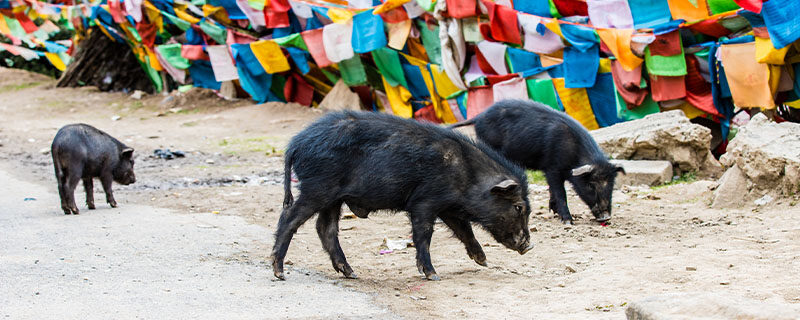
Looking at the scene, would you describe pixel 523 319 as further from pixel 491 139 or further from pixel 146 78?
pixel 146 78

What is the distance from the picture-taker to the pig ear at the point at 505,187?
596cm

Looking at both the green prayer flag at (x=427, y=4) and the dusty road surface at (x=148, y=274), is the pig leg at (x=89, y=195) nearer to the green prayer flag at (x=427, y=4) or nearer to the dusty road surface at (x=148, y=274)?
the dusty road surface at (x=148, y=274)

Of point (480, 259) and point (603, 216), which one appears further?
point (603, 216)

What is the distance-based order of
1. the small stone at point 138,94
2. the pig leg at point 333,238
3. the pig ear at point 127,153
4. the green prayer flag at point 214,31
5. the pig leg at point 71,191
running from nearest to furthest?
1. the pig leg at point 333,238
2. the pig leg at point 71,191
3. the pig ear at point 127,153
4. the green prayer flag at point 214,31
5. the small stone at point 138,94

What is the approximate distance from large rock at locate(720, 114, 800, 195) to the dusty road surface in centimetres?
440

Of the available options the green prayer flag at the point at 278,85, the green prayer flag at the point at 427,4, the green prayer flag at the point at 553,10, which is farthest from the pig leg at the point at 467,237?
the green prayer flag at the point at 278,85

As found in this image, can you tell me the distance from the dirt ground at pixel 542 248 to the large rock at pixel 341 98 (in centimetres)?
372

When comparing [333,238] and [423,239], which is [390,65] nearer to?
[333,238]

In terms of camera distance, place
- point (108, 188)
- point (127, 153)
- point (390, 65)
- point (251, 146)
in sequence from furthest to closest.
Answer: point (390, 65), point (251, 146), point (127, 153), point (108, 188)

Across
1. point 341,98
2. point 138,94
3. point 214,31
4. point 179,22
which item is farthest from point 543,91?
point 138,94

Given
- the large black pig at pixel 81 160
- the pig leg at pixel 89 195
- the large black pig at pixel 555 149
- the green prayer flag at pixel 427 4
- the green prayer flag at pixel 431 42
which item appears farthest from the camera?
the green prayer flag at pixel 431 42

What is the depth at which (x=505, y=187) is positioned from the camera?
19.6ft

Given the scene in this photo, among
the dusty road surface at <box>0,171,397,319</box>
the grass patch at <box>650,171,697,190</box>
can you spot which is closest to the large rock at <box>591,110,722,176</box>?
the grass patch at <box>650,171,697,190</box>

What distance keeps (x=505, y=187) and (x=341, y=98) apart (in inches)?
470
